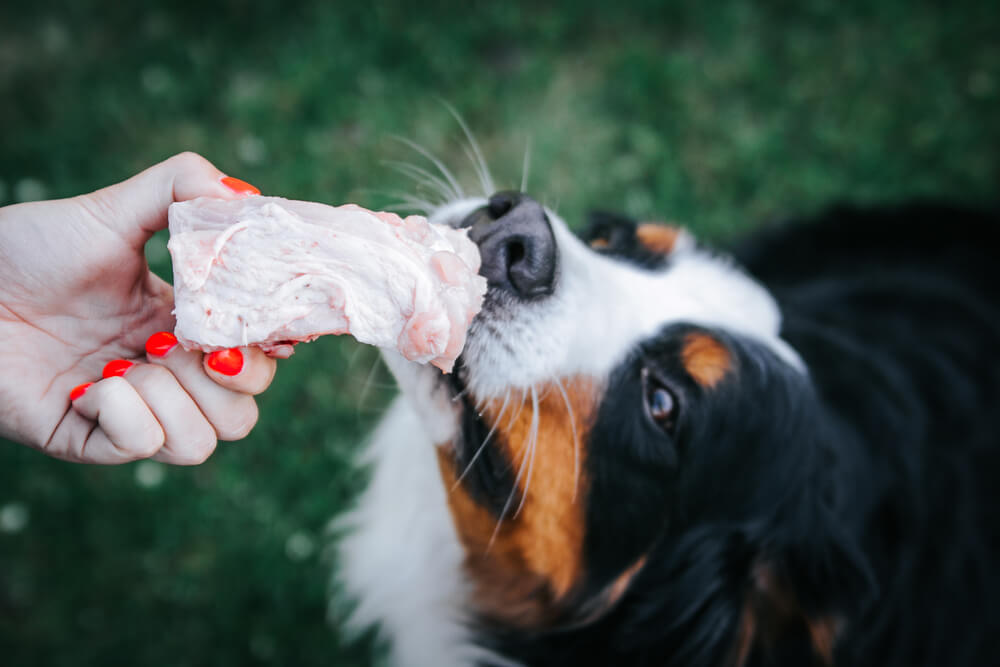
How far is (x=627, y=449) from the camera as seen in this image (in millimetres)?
1941

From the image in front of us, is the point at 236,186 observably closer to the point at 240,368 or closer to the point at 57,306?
the point at 240,368

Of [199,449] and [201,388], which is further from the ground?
[201,388]

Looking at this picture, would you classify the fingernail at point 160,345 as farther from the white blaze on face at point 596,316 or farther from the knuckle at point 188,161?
the white blaze on face at point 596,316

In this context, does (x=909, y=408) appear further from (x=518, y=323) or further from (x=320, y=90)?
(x=320, y=90)

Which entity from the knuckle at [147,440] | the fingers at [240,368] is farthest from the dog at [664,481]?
the knuckle at [147,440]

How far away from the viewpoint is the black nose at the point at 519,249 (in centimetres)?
172

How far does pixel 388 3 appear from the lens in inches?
173

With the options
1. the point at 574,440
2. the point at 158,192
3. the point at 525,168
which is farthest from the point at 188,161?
the point at 574,440

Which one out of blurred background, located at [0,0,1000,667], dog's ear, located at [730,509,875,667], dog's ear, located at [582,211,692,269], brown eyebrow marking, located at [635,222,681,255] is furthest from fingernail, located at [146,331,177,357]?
blurred background, located at [0,0,1000,667]

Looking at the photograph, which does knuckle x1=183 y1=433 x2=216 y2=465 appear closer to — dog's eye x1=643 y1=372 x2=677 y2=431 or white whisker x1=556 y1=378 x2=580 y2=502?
white whisker x1=556 y1=378 x2=580 y2=502

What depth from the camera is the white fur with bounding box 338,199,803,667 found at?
1.76 metres

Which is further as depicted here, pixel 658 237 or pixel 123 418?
pixel 658 237

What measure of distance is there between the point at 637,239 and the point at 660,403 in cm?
70

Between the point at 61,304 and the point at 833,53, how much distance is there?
15.4ft
